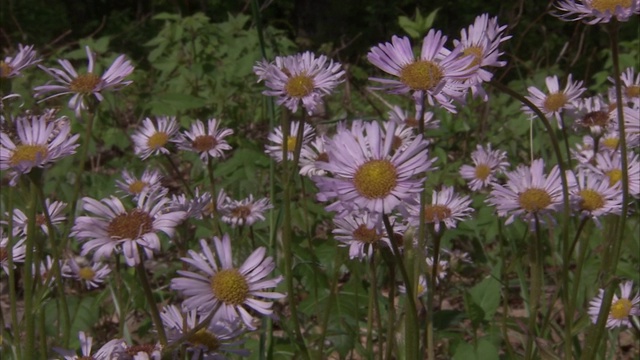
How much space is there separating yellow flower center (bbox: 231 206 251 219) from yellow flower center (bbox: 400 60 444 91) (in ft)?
3.00

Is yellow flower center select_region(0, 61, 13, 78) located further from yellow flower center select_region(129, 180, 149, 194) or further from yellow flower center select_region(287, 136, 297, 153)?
yellow flower center select_region(287, 136, 297, 153)

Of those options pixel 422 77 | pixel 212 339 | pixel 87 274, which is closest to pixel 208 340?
pixel 212 339

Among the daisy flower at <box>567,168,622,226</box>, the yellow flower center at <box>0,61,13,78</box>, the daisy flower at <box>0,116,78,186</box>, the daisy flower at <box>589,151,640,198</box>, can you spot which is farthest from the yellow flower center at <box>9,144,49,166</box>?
the daisy flower at <box>589,151,640,198</box>

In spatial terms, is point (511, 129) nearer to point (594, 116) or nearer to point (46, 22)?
point (594, 116)

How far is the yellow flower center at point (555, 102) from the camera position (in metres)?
1.87

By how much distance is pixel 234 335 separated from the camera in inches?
46.6

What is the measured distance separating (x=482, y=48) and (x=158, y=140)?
0.95 m

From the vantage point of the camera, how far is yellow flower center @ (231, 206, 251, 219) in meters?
2.07

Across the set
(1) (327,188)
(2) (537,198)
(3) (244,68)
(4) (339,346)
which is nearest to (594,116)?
(2) (537,198)

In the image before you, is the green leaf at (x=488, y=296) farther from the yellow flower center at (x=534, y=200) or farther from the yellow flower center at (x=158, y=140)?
the yellow flower center at (x=158, y=140)

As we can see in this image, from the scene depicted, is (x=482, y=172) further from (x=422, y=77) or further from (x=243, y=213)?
(x=422, y=77)

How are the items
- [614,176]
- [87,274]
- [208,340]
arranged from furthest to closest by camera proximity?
[87,274]
[614,176]
[208,340]

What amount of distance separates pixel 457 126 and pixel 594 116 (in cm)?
130

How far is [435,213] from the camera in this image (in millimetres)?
1503
